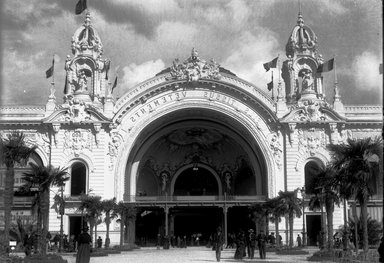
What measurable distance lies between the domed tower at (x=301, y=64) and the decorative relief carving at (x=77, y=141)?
20.6m

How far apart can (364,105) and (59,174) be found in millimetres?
35258

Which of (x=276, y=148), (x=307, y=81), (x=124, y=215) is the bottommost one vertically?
(x=124, y=215)

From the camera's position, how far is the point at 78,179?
62.5 metres

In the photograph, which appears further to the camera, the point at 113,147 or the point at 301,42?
the point at 301,42

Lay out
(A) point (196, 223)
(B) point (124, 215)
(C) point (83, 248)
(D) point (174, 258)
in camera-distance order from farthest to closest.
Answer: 1. (A) point (196, 223)
2. (B) point (124, 215)
3. (D) point (174, 258)
4. (C) point (83, 248)

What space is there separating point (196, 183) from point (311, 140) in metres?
16.6

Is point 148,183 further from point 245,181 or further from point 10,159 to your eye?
point 10,159

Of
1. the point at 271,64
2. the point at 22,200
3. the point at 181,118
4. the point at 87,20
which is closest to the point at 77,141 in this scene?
the point at 22,200

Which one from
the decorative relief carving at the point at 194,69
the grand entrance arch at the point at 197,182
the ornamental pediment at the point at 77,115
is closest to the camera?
the ornamental pediment at the point at 77,115

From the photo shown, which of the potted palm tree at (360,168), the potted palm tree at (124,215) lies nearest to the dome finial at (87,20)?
the potted palm tree at (124,215)

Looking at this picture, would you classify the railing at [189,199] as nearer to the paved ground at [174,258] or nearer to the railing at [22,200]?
the railing at [22,200]

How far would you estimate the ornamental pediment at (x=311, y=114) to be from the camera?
61.3m

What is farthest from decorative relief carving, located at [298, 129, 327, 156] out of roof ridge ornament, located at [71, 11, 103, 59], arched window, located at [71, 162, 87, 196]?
roof ridge ornament, located at [71, 11, 103, 59]

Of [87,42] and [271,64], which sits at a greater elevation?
[87,42]
